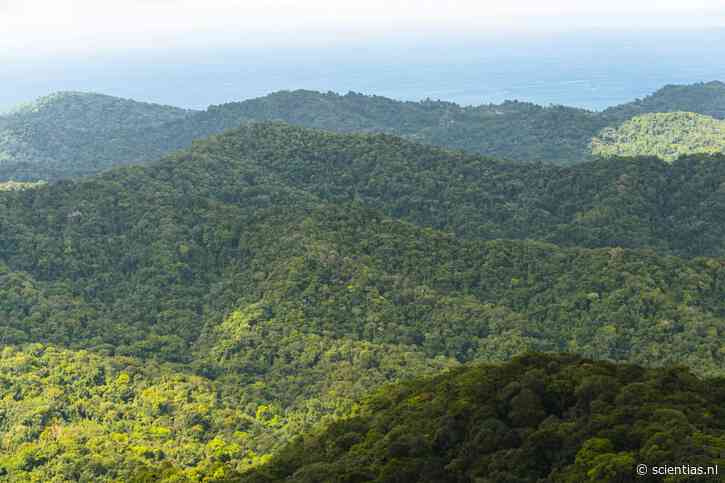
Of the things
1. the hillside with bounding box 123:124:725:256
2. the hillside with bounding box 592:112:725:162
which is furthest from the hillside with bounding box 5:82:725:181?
the hillside with bounding box 123:124:725:256

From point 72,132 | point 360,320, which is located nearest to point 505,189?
point 360,320

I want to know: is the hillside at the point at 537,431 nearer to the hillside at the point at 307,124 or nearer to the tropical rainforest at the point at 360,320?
the tropical rainforest at the point at 360,320

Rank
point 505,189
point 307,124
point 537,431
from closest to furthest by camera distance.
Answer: point 537,431
point 505,189
point 307,124

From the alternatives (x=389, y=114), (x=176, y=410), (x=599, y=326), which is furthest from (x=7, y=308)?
(x=389, y=114)

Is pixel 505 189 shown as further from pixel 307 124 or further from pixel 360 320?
pixel 307 124

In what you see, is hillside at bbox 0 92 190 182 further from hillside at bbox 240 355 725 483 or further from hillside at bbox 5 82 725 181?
hillside at bbox 240 355 725 483

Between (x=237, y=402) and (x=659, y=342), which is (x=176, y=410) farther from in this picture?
(x=659, y=342)
